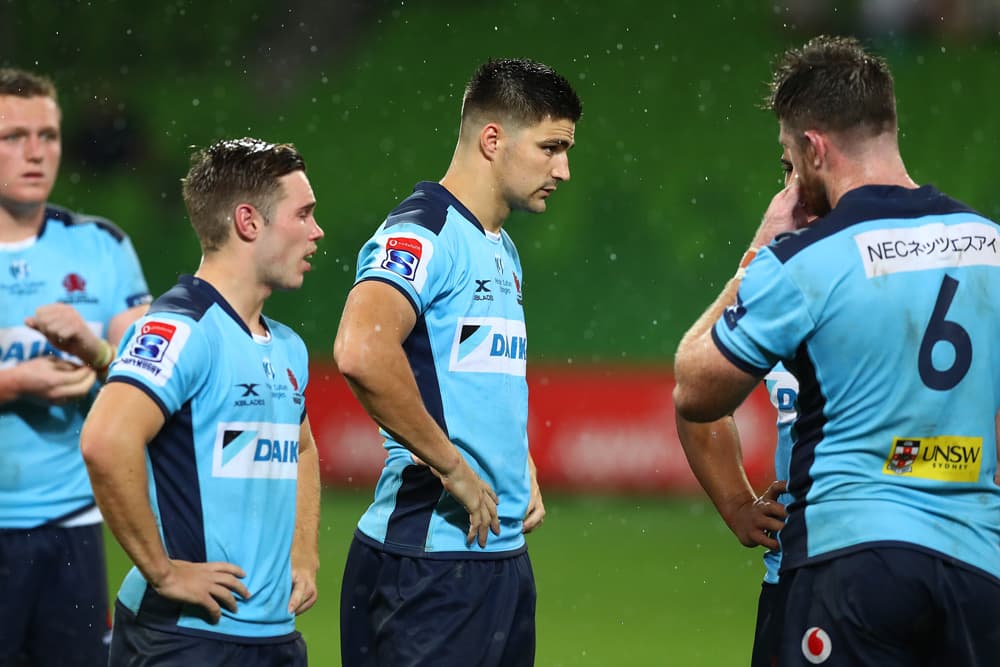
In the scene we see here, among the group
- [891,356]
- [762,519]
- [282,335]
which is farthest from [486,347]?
[891,356]

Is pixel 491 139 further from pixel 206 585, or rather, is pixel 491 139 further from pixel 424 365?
pixel 206 585

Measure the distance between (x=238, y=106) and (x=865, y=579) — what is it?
1441 centimetres

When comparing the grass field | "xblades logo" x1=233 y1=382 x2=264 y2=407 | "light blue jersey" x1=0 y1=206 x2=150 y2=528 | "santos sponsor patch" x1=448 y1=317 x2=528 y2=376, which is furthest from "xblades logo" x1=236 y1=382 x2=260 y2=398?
the grass field

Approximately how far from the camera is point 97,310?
5.01 meters

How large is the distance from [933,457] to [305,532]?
5.67 feet

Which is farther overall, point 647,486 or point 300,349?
point 647,486

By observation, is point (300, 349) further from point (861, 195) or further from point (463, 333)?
point (861, 195)

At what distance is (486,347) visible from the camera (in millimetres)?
3805

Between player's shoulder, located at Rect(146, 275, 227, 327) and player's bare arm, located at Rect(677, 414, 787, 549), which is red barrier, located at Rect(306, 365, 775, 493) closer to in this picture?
player's bare arm, located at Rect(677, 414, 787, 549)

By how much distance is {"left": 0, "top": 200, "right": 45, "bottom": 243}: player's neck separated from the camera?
4.92 metres

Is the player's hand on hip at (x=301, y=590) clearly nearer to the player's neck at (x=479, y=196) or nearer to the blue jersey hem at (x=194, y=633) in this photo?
the blue jersey hem at (x=194, y=633)

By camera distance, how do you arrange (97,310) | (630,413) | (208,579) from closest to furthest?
(208,579)
(97,310)
(630,413)

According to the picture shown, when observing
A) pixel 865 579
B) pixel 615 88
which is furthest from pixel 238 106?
pixel 865 579

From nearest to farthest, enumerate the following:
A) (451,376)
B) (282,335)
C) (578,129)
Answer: (282,335), (451,376), (578,129)
